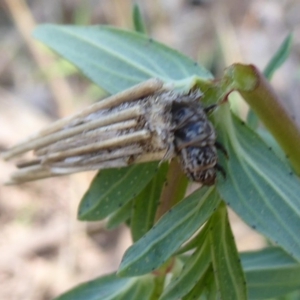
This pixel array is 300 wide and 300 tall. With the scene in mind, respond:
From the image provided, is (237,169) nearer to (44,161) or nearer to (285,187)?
Answer: (285,187)

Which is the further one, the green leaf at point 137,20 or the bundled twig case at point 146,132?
the green leaf at point 137,20

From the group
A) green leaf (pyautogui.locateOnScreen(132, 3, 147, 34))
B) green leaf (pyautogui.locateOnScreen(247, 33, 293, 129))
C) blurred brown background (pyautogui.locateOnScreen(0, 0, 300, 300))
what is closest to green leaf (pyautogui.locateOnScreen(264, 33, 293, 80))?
green leaf (pyautogui.locateOnScreen(247, 33, 293, 129))

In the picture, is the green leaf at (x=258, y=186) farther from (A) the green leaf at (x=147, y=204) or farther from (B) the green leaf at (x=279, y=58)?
(B) the green leaf at (x=279, y=58)

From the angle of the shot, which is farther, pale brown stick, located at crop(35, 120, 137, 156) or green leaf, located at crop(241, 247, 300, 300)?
green leaf, located at crop(241, 247, 300, 300)

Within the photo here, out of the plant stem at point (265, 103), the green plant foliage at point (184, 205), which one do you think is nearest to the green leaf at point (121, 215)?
the green plant foliage at point (184, 205)

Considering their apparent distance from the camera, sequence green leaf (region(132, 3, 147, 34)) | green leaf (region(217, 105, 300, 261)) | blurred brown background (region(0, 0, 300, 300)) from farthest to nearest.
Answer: blurred brown background (region(0, 0, 300, 300))
green leaf (region(132, 3, 147, 34))
green leaf (region(217, 105, 300, 261))

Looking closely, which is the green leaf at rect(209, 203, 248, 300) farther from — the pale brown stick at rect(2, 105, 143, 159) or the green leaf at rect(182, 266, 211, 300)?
the pale brown stick at rect(2, 105, 143, 159)
